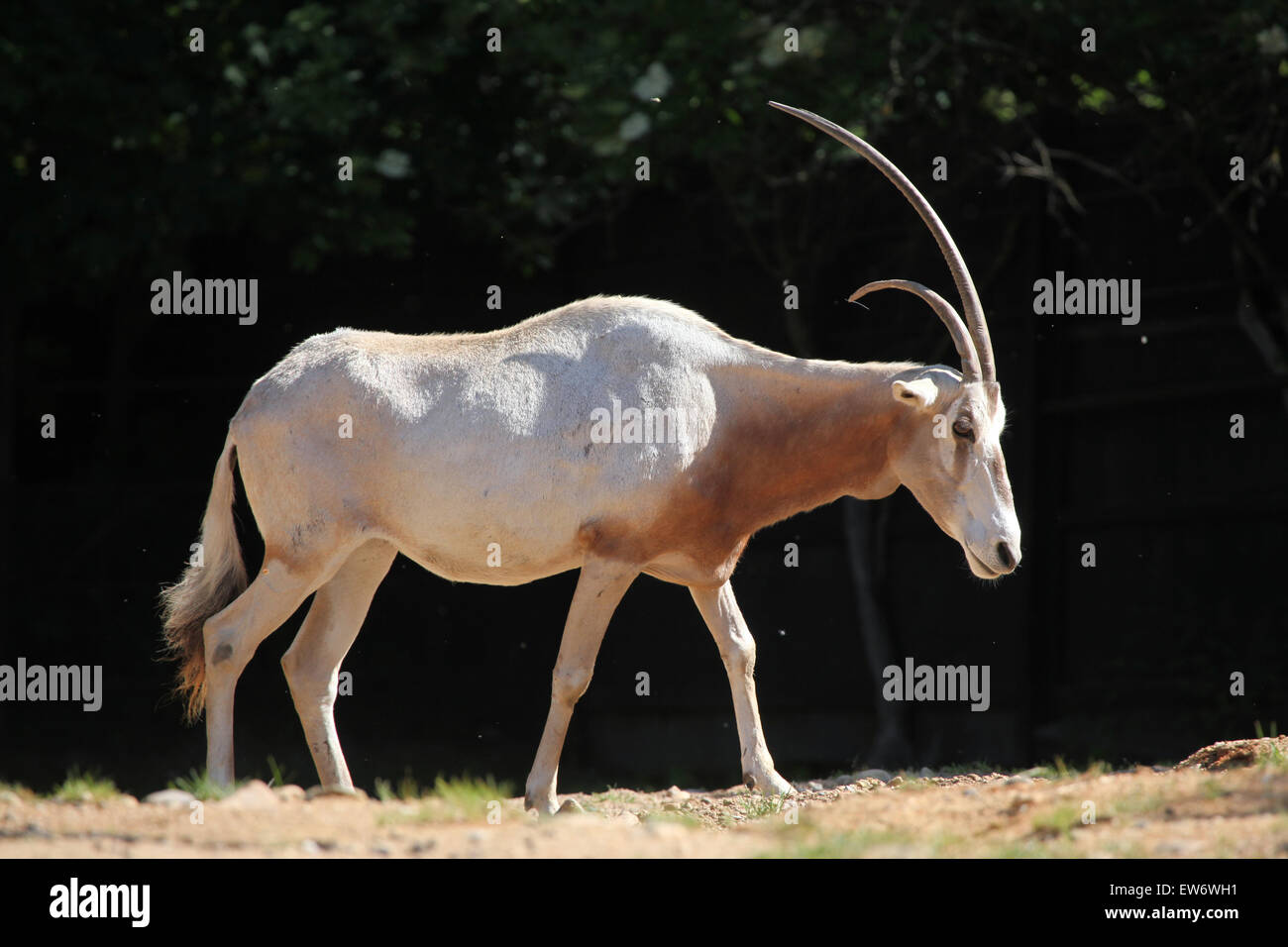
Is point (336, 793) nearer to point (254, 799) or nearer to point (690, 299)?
point (254, 799)

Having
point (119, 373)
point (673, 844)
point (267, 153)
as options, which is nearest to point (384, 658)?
point (119, 373)

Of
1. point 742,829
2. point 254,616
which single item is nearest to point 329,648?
point 254,616

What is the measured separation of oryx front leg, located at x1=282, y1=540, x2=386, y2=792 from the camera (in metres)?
6.04

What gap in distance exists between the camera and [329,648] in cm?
617

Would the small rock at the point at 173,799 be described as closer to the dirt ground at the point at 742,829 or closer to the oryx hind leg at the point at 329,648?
the dirt ground at the point at 742,829

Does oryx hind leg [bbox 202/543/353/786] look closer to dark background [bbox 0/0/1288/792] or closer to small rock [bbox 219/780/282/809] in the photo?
small rock [bbox 219/780/282/809]

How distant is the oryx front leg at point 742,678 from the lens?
6.23m

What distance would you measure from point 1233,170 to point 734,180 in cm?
295

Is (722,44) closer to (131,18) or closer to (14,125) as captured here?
(131,18)

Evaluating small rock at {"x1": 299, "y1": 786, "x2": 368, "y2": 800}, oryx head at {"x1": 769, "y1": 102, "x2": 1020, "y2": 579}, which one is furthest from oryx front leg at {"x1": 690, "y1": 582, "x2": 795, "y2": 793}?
small rock at {"x1": 299, "y1": 786, "x2": 368, "y2": 800}

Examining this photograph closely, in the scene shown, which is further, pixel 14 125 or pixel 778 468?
pixel 14 125

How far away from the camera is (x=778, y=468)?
604cm

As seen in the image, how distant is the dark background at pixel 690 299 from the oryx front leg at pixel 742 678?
282cm

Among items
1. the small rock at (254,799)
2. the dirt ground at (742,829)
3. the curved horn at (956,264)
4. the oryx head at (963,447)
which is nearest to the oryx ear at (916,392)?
the oryx head at (963,447)
